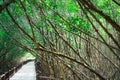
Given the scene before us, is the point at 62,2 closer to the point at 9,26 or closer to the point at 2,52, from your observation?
the point at 9,26

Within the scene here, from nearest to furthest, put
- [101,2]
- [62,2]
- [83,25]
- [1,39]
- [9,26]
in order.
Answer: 1. [83,25]
2. [101,2]
3. [62,2]
4. [9,26]
5. [1,39]

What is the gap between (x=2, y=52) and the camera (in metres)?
37.6

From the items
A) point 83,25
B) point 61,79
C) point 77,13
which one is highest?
point 77,13

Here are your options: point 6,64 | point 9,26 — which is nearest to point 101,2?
point 9,26

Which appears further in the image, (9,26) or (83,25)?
(9,26)

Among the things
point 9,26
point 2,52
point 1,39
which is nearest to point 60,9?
point 9,26

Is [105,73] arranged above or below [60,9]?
below

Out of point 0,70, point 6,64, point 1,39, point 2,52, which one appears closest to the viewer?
A: point 1,39

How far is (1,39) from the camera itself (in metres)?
33.0

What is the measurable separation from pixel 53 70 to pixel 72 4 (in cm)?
267

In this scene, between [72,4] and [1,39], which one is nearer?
[72,4]

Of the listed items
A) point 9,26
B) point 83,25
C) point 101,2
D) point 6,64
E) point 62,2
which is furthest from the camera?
point 6,64

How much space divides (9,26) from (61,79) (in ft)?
27.7

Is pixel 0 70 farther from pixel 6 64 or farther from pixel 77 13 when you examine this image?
pixel 77 13
